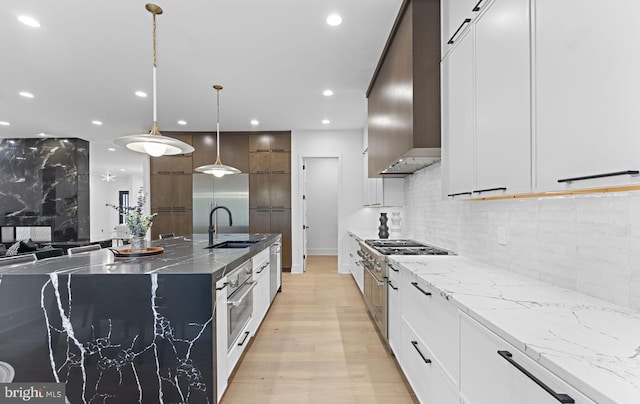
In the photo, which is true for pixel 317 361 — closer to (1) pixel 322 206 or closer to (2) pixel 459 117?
(2) pixel 459 117

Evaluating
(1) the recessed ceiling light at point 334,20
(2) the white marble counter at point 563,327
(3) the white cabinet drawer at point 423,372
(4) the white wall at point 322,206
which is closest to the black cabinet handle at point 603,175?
(2) the white marble counter at point 563,327

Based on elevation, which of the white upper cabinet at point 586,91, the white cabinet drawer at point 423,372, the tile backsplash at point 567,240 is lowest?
the white cabinet drawer at point 423,372

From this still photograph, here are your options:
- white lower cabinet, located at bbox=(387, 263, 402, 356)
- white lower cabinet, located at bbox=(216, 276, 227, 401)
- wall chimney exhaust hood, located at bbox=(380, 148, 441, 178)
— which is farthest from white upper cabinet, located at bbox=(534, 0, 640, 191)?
white lower cabinet, located at bbox=(216, 276, 227, 401)

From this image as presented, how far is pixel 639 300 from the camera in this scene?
1.07m

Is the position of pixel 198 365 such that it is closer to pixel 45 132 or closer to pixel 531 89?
pixel 531 89

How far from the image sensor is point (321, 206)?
330 inches

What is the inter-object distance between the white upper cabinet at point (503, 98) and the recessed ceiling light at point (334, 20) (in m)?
1.28

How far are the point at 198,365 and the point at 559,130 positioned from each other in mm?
2045

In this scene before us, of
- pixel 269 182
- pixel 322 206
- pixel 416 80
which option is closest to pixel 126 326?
pixel 416 80

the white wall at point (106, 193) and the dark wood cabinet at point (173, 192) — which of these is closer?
the dark wood cabinet at point (173, 192)

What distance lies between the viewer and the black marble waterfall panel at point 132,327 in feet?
5.54

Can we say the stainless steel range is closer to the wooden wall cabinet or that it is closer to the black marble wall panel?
the wooden wall cabinet

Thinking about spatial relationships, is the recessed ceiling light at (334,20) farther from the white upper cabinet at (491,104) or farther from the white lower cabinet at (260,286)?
the white lower cabinet at (260,286)

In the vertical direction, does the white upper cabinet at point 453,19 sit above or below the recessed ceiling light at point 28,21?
below
